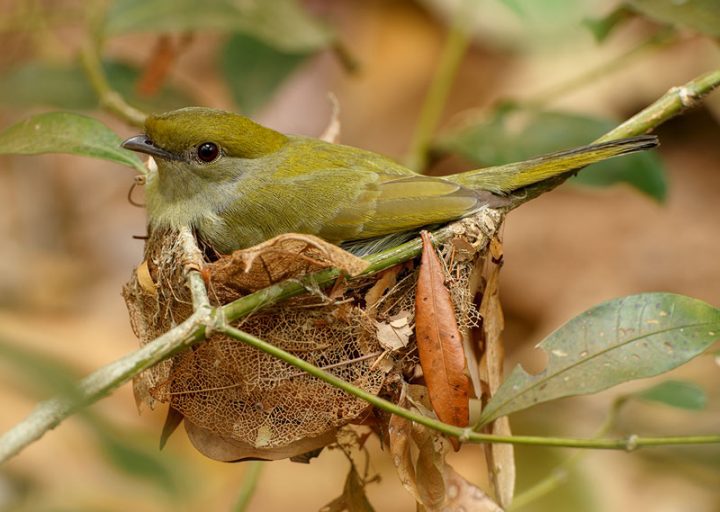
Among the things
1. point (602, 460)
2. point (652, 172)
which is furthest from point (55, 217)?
point (652, 172)

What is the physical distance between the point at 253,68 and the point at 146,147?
4.81 ft

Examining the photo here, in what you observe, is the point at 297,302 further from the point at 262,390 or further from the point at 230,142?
the point at 230,142

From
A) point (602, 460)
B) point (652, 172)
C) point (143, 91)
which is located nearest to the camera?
point (652, 172)

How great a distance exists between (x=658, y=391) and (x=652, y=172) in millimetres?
951

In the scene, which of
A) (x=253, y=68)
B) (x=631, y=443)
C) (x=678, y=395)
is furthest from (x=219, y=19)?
(x=631, y=443)

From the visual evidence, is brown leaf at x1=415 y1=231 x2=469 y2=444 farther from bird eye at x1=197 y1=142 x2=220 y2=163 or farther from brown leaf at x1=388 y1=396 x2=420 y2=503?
bird eye at x1=197 y1=142 x2=220 y2=163

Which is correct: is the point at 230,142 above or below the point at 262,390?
above

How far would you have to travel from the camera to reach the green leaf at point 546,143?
323cm

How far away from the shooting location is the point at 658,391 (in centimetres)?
258

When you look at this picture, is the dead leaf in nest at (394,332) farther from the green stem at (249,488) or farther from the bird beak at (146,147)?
the bird beak at (146,147)

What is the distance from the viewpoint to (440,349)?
2.03 m

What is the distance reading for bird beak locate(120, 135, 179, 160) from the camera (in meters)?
2.54

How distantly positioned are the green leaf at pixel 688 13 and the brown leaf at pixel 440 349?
3.78ft

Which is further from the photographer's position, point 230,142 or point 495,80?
point 495,80
